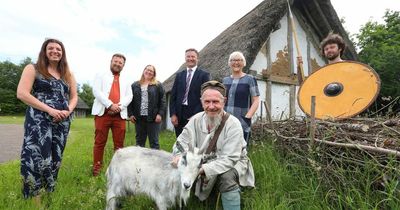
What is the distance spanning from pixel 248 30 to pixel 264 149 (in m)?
6.55

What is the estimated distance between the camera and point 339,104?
444cm

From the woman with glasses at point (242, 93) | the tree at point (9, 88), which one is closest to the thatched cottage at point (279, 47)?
the woman with glasses at point (242, 93)

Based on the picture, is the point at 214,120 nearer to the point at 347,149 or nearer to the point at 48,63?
the point at 347,149

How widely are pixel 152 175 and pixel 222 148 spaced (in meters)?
0.76

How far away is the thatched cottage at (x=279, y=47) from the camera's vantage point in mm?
9703

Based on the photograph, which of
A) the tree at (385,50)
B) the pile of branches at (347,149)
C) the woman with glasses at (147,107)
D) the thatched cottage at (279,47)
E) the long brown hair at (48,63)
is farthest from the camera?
the tree at (385,50)

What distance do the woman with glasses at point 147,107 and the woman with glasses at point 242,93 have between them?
1.68 m

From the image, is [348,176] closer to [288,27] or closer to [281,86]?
[281,86]

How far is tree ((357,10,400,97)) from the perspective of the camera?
15.8 meters

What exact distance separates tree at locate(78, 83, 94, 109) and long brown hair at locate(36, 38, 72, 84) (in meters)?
68.1

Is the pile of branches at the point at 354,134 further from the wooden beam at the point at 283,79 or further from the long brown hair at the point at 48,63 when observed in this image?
the wooden beam at the point at 283,79

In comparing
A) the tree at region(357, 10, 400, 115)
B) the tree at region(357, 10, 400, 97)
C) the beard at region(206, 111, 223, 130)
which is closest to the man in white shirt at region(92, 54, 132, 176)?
the beard at region(206, 111, 223, 130)

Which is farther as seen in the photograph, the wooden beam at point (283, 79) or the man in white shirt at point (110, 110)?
the wooden beam at point (283, 79)

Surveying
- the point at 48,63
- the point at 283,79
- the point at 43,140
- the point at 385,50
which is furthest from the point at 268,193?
the point at 385,50
